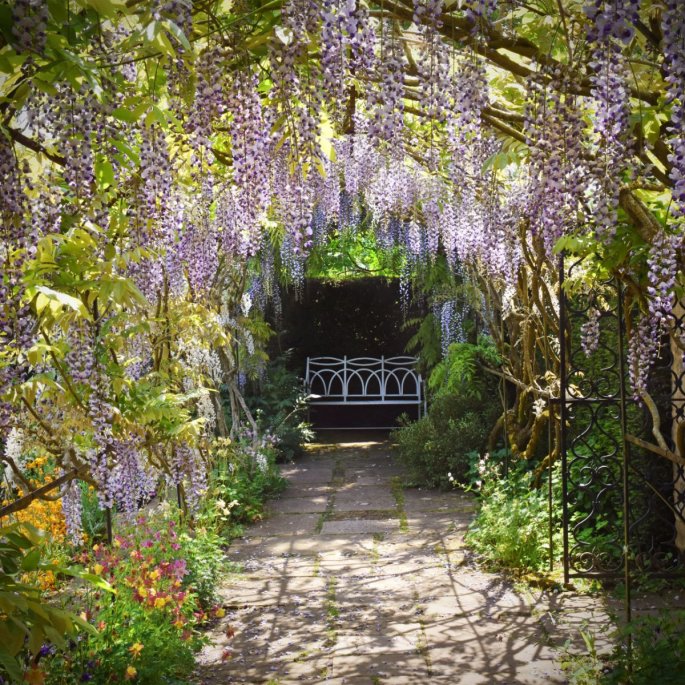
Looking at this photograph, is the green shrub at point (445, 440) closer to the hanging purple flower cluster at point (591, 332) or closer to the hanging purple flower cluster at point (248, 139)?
the hanging purple flower cluster at point (591, 332)

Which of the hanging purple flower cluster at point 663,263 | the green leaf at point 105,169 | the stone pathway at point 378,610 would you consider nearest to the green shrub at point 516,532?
the stone pathway at point 378,610

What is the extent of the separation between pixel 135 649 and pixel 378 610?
1431 mm

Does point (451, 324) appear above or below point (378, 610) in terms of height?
above

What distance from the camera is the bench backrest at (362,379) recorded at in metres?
9.48

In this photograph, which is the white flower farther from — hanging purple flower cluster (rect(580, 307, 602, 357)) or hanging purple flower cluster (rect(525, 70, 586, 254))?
hanging purple flower cluster (rect(525, 70, 586, 254))

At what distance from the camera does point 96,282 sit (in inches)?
92.2

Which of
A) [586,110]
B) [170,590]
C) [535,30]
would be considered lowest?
[170,590]

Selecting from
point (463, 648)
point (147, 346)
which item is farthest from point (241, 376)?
point (463, 648)

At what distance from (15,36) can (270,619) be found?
2820mm

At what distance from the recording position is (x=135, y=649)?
2.60 metres

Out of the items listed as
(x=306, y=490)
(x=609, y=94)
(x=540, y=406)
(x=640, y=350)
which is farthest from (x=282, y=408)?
(x=609, y=94)

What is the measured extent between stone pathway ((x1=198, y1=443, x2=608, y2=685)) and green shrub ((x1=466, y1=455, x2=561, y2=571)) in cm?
13

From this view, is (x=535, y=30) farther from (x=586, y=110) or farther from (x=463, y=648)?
(x=463, y=648)

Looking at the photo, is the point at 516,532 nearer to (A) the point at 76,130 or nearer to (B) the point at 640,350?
(B) the point at 640,350
